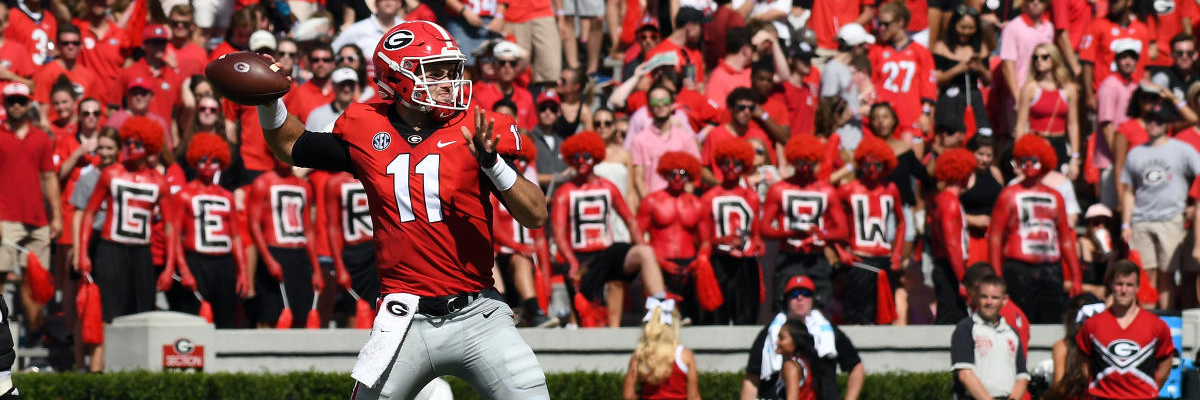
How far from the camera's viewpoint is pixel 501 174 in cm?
684

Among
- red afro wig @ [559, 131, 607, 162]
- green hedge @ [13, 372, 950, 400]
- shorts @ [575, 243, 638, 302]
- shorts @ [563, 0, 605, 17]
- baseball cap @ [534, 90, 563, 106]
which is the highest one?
shorts @ [563, 0, 605, 17]

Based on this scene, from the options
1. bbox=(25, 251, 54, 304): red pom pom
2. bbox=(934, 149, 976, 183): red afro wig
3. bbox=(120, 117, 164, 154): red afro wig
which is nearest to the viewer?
bbox=(25, 251, 54, 304): red pom pom

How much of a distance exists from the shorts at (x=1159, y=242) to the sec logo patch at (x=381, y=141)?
9.21 meters

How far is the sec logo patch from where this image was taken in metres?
7.13

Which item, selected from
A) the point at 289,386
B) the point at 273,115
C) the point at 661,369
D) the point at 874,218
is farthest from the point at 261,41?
the point at 273,115

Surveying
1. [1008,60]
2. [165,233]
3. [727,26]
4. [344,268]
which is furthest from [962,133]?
[165,233]

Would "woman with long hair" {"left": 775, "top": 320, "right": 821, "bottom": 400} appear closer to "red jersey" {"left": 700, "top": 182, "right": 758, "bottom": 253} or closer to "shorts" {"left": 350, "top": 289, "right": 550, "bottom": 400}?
"red jersey" {"left": 700, "top": 182, "right": 758, "bottom": 253}

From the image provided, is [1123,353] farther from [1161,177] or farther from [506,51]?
[506,51]

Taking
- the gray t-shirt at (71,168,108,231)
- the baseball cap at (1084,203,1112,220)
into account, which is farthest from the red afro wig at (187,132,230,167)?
the baseball cap at (1084,203,1112,220)

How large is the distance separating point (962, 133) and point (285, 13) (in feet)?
20.5

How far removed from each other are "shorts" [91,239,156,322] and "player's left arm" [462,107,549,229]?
25.2 feet

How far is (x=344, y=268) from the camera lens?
1436 centimetres

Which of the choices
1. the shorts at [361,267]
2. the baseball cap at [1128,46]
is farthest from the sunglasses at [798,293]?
the baseball cap at [1128,46]

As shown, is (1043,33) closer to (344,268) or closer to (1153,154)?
(1153,154)
